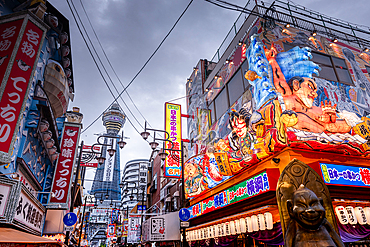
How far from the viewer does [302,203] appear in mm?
4352

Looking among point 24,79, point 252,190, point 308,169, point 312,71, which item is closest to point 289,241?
point 308,169

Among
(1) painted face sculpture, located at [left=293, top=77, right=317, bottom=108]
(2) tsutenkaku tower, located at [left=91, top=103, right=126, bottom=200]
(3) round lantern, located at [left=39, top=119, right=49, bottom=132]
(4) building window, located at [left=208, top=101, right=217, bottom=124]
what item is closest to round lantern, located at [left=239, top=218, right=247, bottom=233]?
(1) painted face sculpture, located at [left=293, top=77, right=317, bottom=108]

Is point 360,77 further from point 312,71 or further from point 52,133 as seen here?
point 52,133

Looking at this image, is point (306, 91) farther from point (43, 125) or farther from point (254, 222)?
point (43, 125)

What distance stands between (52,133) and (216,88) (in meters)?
11.8

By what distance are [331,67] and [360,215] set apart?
816 centimetres

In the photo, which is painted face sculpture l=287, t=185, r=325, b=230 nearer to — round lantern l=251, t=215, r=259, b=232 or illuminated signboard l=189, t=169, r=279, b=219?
illuminated signboard l=189, t=169, r=279, b=219

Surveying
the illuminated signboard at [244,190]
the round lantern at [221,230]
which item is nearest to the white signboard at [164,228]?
the illuminated signboard at [244,190]

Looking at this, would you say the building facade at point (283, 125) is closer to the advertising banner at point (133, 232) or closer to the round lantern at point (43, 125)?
the round lantern at point (43, 125)

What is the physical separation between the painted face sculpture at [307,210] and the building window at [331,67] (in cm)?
1040

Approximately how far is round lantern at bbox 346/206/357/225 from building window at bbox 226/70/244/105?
797 centimetres

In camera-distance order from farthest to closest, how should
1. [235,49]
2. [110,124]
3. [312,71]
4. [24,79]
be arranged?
[110,124] < [235,49] < [312,71] < [24,79]

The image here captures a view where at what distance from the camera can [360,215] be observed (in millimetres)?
9680

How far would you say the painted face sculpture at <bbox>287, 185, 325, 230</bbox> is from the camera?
4227mm
